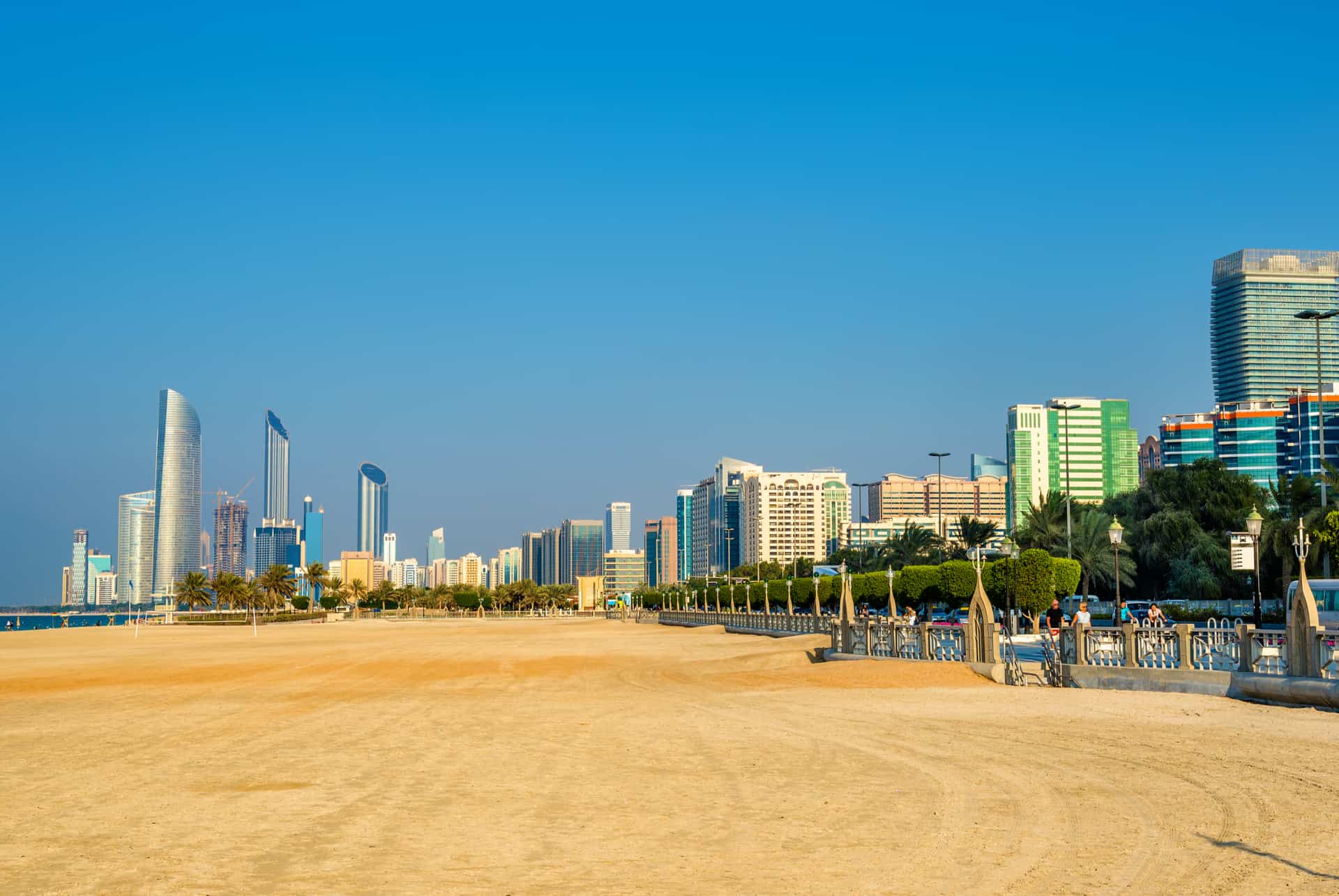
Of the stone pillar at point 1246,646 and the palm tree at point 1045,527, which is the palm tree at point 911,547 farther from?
the stone pillar at point 1246,646

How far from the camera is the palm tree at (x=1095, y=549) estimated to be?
70688 mm

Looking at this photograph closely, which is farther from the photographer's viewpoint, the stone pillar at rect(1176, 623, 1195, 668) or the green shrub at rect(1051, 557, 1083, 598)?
the green shrub at rect(1051, 557, 1083, 598)

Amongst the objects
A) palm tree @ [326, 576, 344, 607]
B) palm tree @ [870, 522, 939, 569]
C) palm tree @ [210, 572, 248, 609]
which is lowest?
palm tree @ [326, 576, 344, 607]

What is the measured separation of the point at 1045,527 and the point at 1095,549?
170 inches

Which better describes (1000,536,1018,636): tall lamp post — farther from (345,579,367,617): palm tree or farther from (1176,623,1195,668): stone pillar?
(345,579,367,617): palm tree

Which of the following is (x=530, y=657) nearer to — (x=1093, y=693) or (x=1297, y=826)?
(x=1093, y=693)

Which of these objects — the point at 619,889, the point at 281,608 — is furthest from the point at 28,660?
the point at 281,608

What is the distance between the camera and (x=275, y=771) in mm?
14422

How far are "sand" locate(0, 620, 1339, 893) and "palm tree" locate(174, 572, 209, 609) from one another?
143 m

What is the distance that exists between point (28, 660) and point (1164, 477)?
217 ft

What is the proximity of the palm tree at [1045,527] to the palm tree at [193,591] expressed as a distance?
115 m

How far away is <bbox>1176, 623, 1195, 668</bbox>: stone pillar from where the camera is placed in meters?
22.8

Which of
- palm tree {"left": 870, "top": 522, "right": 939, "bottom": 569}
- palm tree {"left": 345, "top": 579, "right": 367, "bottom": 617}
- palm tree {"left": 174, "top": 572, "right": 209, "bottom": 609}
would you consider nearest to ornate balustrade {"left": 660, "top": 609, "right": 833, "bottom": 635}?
palm tree {"left": 870, "top": 522, "right": 939, "bottom": 569}

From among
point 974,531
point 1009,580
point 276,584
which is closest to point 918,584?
point 1009,580
